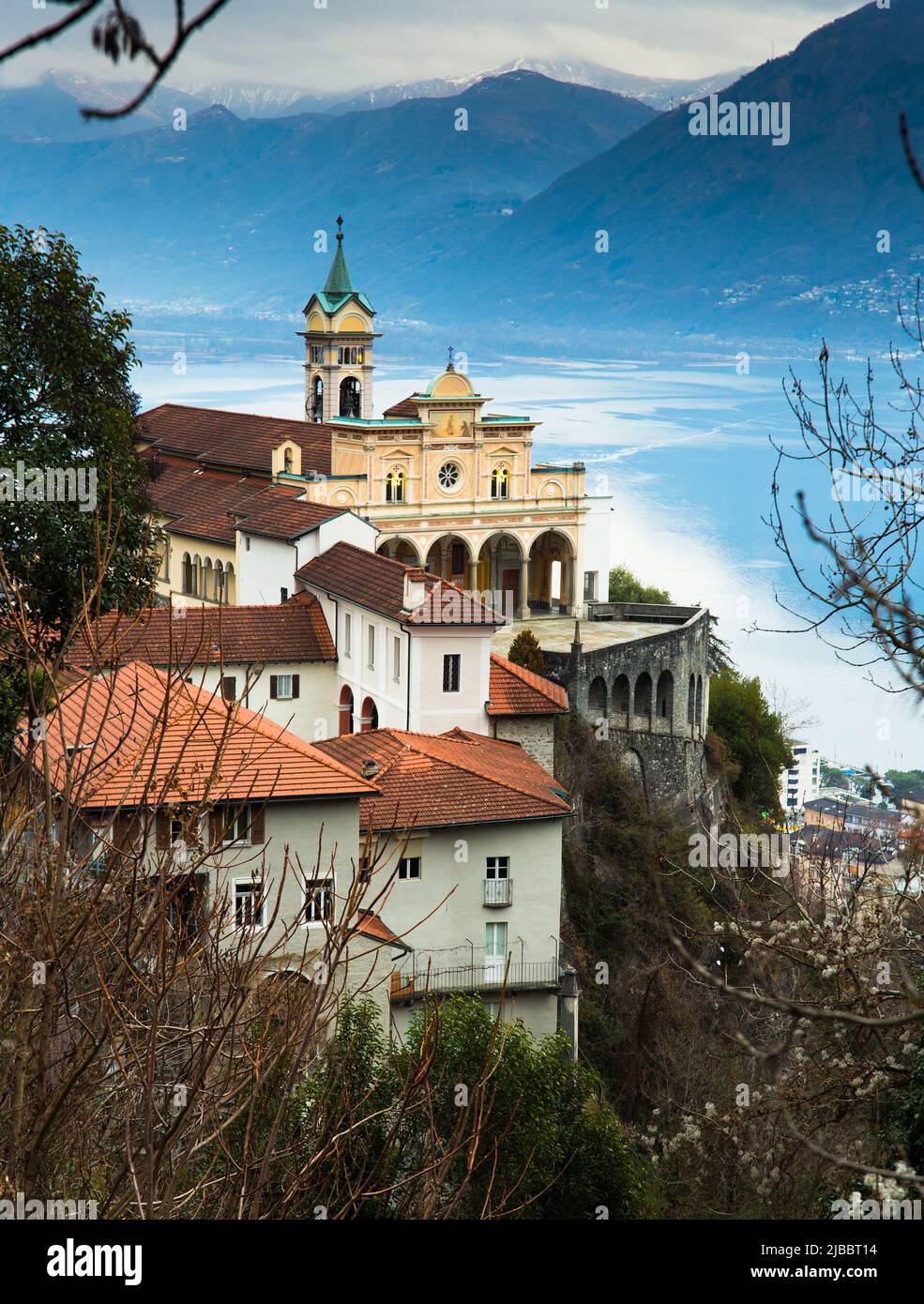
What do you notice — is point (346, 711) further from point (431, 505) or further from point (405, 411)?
point (405, 411)

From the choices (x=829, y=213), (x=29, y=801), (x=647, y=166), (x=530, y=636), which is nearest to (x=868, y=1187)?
(x=29, y=801)

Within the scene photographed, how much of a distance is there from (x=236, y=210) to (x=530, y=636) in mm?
53745

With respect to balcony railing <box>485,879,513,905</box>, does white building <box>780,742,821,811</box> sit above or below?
above

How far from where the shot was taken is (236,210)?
8969cm

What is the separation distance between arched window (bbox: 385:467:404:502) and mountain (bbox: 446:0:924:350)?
78.8 metres

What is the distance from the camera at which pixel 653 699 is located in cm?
4566

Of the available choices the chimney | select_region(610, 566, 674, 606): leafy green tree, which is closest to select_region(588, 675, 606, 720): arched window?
the chimney

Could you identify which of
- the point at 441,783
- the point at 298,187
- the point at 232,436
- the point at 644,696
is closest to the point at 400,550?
the point at 644,696

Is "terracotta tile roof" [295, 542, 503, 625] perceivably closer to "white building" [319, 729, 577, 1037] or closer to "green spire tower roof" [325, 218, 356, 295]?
"white building" [319, 729, 577, 1037]

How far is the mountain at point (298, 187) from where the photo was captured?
66.6m

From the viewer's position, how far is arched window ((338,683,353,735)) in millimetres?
39344

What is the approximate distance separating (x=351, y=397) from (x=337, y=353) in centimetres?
176

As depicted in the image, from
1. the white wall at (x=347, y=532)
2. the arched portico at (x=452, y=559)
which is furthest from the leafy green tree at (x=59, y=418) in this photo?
the arched portico at (x=452, y=559)
